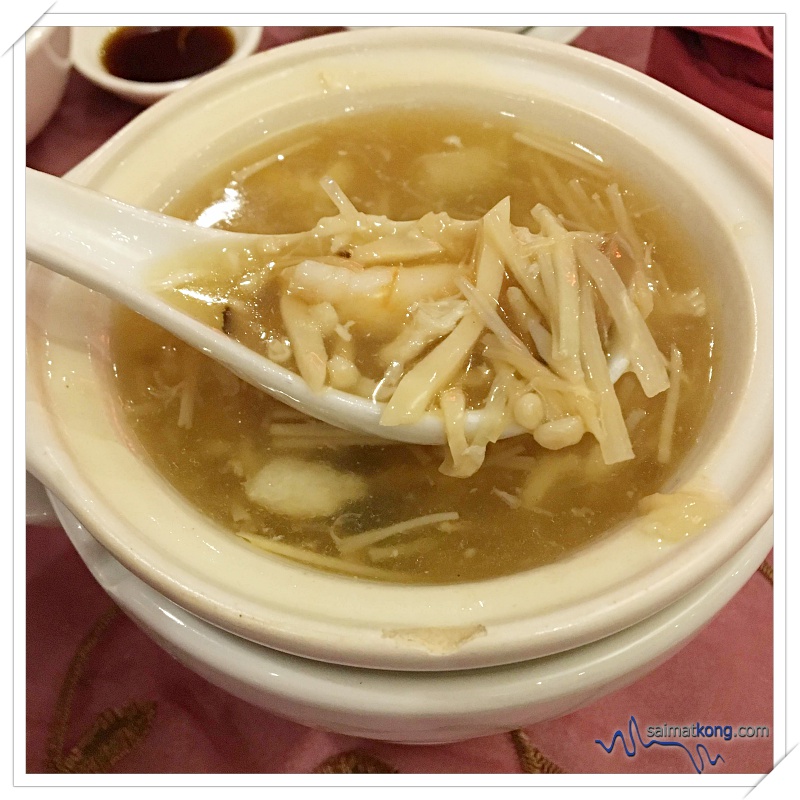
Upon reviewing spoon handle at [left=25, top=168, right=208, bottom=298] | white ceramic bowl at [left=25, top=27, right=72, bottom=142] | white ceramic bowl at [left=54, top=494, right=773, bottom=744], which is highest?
white ceramic bowl at [left=25, top=27, right=72, bottom=142]

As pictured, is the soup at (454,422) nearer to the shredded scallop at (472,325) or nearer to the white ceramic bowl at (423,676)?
the shredded scallop at (472,325)

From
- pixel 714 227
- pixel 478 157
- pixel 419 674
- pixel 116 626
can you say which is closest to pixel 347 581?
pixel 419 674

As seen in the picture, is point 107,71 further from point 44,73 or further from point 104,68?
→ point 44,73

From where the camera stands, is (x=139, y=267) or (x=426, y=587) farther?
(x=139, y=267)

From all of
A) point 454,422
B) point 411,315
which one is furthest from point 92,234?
point 454,422

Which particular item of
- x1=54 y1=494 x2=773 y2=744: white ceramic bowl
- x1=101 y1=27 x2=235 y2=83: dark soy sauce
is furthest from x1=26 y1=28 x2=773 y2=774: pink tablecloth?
x1=101 y1=27 x2=235 y2=83: dark soy sauce

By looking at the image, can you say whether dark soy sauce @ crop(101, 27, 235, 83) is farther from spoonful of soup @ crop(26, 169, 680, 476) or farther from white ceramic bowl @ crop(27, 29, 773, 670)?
spoonful of soup @ crop(26, 169, 680, 476)
